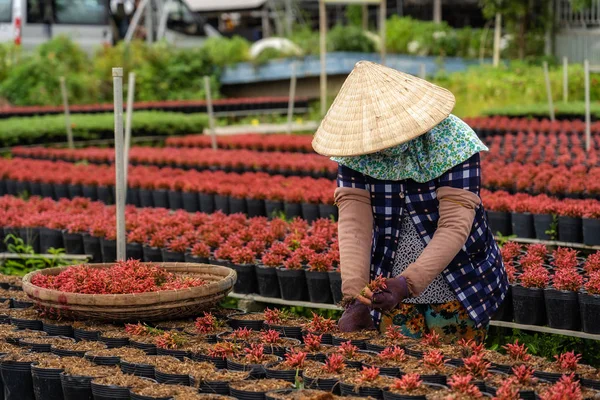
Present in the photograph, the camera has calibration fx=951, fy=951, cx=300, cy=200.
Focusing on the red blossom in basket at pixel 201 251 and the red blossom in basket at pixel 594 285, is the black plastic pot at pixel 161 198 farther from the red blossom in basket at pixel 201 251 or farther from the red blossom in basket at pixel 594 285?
the red blossom in basket at pixel 594 285

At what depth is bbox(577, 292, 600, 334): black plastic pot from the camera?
15.4ft

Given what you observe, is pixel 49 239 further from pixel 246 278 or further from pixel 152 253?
pixel 246 278

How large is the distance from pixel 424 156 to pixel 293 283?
2069 mm

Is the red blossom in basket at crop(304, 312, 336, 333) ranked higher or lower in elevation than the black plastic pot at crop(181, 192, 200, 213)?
higher

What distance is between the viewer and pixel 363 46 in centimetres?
2203

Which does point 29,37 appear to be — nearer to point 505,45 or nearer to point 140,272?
point 505,45

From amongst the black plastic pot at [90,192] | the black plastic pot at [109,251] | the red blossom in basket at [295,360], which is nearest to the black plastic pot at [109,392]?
the red blossom in basket at [295,360]

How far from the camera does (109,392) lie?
347cm

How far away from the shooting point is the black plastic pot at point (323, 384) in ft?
11.0

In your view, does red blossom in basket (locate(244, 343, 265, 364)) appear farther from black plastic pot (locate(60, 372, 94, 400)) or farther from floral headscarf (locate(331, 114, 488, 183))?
floral headscarf (locate(331, 114, 488, 183))

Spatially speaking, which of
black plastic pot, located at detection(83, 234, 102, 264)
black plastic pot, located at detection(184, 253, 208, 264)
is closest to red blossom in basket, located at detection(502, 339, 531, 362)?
black plastic pot, located at detection(184, 253, 208, 264)

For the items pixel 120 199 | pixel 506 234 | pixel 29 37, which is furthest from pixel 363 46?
pixel 120 199

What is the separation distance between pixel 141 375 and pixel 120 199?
65.9 inches

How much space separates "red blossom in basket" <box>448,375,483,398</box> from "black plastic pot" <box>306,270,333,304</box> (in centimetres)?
238
